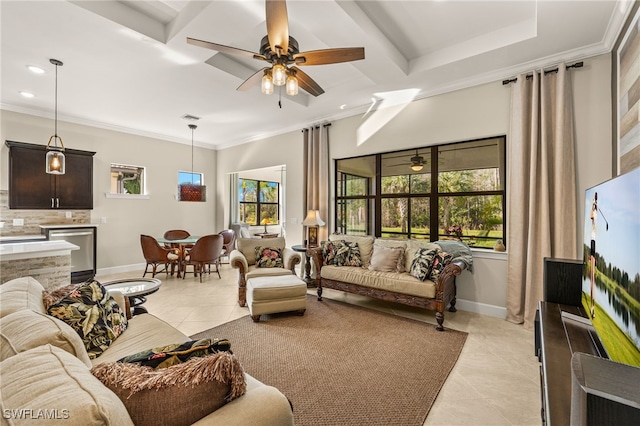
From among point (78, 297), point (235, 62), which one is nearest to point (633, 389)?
point (78, 297)

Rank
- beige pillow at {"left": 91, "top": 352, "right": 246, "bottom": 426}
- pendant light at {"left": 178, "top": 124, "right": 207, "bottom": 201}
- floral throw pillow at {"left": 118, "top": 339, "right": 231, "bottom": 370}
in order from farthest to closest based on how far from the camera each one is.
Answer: pendant light at {"left": 178, "top": 124, "right": 207, "bottom": 201}
floral throw pillow at {"left": 118, "top": 339, "right": 231, "bottom": 370}
beige pillow at {"left": 91, "top": 352, "right": 246, "bottom": 426}

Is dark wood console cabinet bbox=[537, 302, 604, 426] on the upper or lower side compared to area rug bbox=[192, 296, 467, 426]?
upper

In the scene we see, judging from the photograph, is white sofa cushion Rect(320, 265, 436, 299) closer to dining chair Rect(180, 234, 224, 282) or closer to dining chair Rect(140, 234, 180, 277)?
dining chair Rect(180, 234, 224, 282)

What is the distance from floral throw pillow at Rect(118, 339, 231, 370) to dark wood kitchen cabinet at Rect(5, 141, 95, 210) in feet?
18.0

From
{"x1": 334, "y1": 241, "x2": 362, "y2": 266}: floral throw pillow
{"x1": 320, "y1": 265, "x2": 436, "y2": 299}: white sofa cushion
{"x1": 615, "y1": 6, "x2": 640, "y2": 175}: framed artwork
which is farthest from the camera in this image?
{"x1": 334, "y1": 241, "x2": 362, "y2": 266}: floral throw pillow

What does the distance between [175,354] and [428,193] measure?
12.5 ft

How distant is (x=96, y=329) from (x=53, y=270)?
6.06 feet

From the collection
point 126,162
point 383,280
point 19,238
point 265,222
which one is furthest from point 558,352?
point 265,222

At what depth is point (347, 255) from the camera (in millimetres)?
4090

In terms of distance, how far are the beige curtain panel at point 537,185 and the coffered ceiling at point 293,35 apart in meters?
0.38

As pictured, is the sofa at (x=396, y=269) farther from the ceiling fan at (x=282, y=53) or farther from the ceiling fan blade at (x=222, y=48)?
the ceiling fan blade at (x=222, y=48)

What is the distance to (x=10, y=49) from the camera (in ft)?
10.1

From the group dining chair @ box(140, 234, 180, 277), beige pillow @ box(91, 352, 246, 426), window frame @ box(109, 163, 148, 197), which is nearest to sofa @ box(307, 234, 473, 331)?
beige pillow @ box(91, 352, 246, 426)

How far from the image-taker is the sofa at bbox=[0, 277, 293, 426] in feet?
2.20
